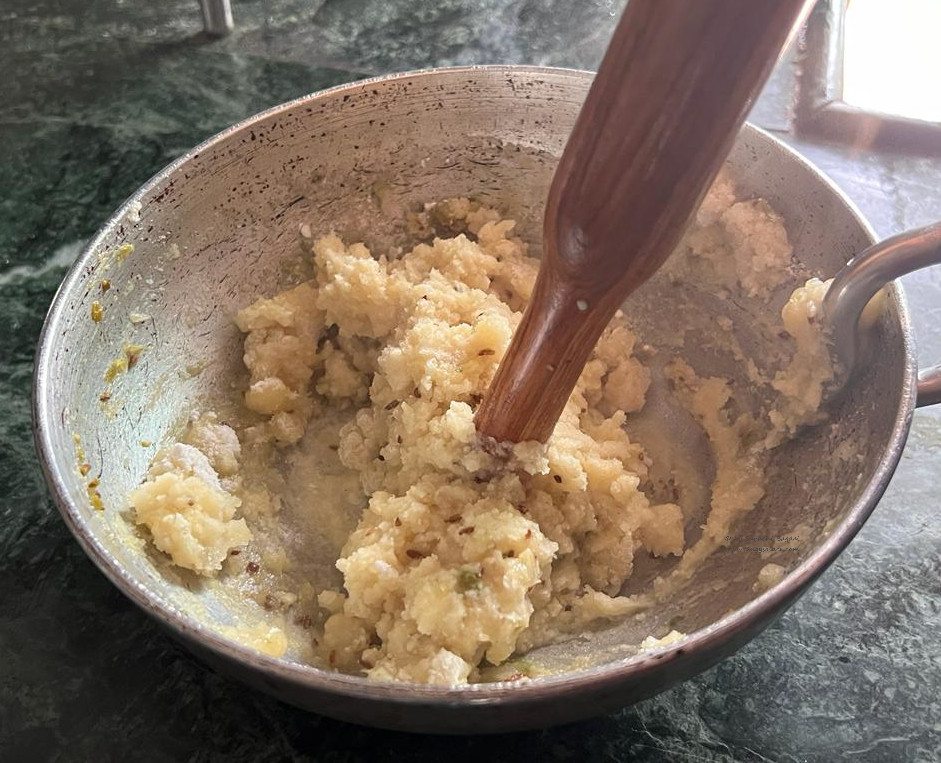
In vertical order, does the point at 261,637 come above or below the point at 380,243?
below

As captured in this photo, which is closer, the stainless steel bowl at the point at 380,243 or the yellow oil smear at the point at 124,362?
the stainless steel bowl at the point at 380,243

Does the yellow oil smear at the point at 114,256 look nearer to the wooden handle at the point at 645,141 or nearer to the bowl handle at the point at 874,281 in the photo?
the wooden handle at the point at 645,141

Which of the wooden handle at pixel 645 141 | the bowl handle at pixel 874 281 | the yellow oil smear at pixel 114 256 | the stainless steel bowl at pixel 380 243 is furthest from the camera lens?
the yellow oil smear at pixel 114 256

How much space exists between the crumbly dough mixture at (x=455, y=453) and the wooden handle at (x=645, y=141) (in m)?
0.22

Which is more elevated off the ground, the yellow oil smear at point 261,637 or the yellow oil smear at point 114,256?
the yellow oil smear at point 114,256

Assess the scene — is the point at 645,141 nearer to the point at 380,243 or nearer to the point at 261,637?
the point at 261,637

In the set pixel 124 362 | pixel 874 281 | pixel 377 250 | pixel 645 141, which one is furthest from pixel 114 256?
pixel 874 281

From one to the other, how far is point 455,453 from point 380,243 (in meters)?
0.43

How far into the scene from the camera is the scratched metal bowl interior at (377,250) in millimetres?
876

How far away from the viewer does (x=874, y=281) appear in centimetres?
86

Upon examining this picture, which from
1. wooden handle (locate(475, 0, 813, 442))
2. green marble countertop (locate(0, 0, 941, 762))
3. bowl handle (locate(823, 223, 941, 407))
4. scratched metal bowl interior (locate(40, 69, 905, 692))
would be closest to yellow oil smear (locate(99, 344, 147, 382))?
scratched metal bowl interior (locate(40, 69, 905, 692))

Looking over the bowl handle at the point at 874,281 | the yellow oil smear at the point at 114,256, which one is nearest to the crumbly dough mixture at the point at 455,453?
the bowl handle at the point at 874,281

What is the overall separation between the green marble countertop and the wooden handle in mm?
466

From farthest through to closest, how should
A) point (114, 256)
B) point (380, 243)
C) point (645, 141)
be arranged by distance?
point (380, 243), point (114, 256), point (645, 141)
